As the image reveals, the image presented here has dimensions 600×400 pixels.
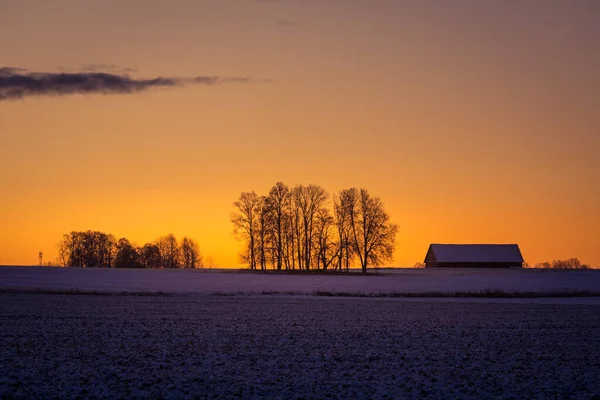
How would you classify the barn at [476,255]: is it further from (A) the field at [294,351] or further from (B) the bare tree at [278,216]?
(A) the field at [294,351]

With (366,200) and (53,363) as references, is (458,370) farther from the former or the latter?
(366,200)

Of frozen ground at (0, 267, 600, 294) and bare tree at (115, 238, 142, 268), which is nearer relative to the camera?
frozen ground at (0, 267, 600, 294)

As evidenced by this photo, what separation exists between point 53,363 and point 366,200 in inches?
2998

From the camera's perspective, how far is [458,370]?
16391mm

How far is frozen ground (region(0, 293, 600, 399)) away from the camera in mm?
13977

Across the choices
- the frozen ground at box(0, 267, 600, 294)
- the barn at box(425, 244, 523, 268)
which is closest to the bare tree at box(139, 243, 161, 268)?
the frozen ground at box(0, 267, 600, 294)

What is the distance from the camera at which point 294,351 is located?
19.4 m

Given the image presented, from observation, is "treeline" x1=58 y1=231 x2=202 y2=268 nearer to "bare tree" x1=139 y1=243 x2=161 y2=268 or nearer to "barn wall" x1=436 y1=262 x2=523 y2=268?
"bare tree" x1=139 y1=243 x2=161 y2=268

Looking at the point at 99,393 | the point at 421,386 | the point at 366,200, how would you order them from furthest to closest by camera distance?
the point at 366,200 < the point at 421,386 < the point at 99,393

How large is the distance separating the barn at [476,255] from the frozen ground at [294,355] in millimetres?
86463

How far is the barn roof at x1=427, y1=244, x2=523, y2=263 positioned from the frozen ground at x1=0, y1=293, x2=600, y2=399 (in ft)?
285

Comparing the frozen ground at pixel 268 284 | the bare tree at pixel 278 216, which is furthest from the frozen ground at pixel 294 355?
the bare tree at pixel 278 216

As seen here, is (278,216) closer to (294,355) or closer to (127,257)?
(127,257)

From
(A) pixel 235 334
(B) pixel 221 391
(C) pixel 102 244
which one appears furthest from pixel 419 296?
(C) pixel 102 244
